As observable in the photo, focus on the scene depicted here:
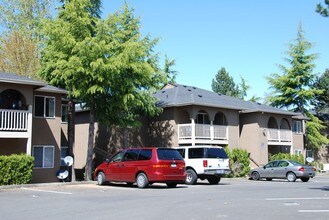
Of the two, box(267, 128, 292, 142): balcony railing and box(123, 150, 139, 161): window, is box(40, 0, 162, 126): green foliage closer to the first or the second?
box(123, 150, 139, 161): window

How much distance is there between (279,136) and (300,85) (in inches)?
400

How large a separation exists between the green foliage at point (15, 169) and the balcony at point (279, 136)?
23.9 metres

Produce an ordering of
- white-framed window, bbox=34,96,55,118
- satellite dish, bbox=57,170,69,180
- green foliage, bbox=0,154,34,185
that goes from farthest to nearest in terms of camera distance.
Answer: white-framed window, bbox=34,96,55,118, satellite dish, bbox=57,170,69,180, green foliage, bbox=0,154,34,185

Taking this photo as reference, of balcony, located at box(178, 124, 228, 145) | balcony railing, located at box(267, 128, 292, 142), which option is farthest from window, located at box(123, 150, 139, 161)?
balcony railing, located at box(267, 128, 292, 142)

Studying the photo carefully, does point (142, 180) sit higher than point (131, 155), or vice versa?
point (131, 155)

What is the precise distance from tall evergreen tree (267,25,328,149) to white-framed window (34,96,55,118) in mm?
29543

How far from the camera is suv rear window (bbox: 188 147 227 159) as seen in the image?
77.0 feet

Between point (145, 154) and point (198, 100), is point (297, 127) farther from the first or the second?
point (145, 154)

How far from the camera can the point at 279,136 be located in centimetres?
4153

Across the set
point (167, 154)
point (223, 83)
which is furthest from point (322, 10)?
point (223, 83)

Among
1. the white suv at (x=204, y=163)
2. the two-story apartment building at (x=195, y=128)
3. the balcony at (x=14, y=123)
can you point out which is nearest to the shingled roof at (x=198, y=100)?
the two-story apartment building at (x=195, y=128)

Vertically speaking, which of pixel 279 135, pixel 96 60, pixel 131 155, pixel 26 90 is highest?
pixel 96 60

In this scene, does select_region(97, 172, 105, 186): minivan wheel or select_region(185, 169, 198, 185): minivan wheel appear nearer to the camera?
select_region(97, 172, 105, 186): minivan wheel

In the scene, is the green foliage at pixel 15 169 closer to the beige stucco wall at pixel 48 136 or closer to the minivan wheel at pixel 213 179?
the beige stucco wall at pixel 48 136
